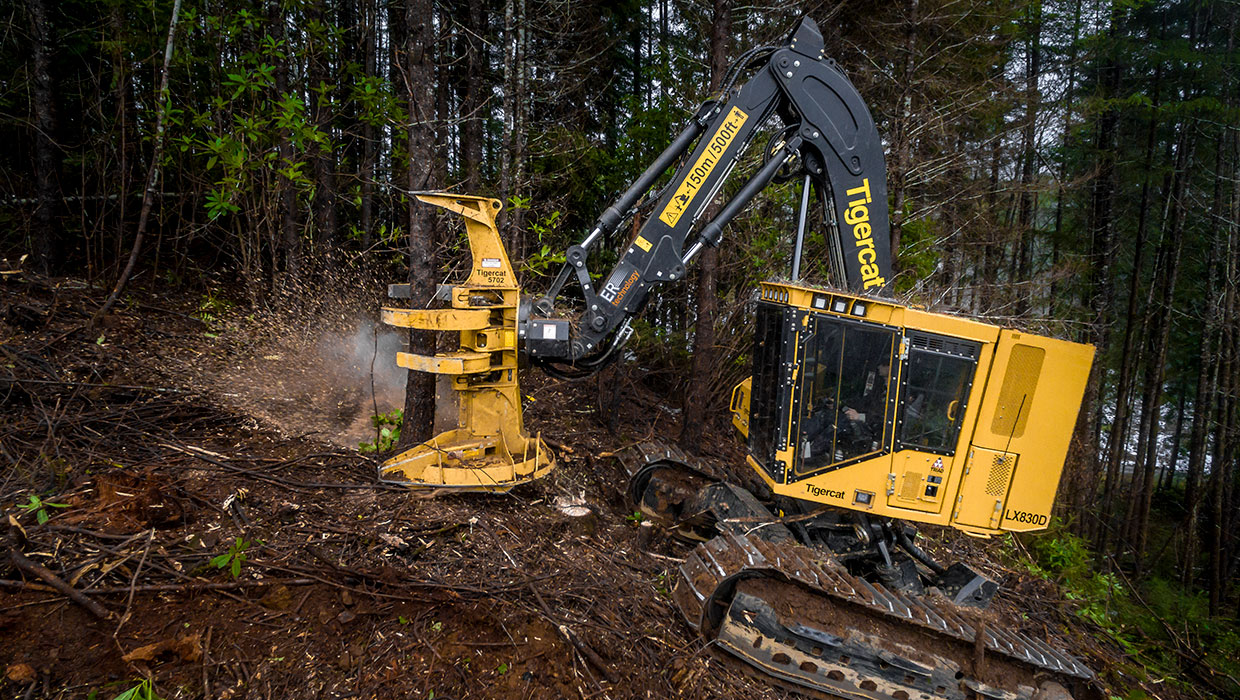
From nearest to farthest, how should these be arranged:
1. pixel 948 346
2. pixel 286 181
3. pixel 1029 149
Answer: pixel 948 346 → pixel 286 181 → pixel 1029 149

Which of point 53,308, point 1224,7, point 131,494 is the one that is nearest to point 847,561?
point 131,494

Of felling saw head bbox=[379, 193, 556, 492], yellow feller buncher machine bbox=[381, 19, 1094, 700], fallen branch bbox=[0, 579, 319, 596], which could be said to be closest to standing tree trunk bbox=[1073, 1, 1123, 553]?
yellow feller buncher machine bbox=[381, 19, 1094, 700]

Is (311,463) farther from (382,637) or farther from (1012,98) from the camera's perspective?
(1012,98)

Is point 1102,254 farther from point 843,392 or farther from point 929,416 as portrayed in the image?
point 843,392

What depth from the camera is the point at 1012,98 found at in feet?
35.8

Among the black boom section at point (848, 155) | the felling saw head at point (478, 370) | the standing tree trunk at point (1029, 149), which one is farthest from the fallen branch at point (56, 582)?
the standing tree trunk at point (1029, 149)

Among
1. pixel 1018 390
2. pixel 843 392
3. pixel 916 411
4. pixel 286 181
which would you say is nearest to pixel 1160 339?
pixel 1018 390

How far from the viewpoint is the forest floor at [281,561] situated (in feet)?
10.1

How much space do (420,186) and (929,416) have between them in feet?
15.9

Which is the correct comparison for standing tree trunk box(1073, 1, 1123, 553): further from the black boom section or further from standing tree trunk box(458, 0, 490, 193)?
standing tree trunk box(458, 0, 490, 193)

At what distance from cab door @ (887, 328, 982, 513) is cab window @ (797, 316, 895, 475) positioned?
0.50ft

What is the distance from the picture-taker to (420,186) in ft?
19.2

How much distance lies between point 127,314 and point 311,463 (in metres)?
4.62

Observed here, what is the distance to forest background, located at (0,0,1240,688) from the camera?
8.05 meters
